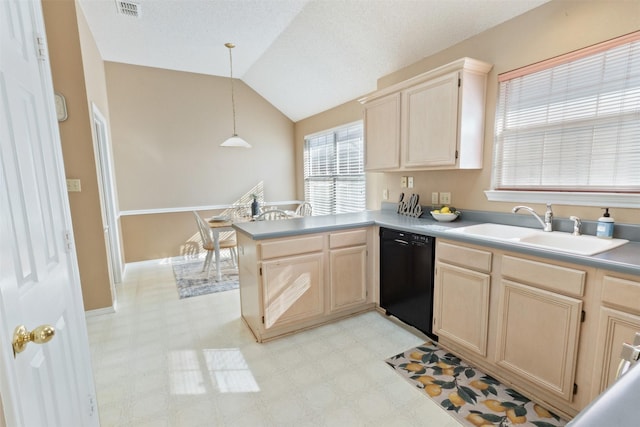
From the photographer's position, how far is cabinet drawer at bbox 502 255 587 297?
5.03 feet

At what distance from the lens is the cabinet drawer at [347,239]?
2.62m

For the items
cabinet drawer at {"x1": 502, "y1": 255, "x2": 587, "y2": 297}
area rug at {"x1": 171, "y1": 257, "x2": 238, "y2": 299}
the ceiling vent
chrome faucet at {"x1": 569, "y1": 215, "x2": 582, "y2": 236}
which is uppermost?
the ceiling vent

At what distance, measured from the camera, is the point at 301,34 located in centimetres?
335

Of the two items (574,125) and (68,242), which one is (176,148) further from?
(574,125)

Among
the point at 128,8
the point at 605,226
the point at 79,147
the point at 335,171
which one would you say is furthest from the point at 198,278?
the point at 605,226

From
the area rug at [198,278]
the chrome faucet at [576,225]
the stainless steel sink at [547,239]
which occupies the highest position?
the chrome faucet at [576,225]

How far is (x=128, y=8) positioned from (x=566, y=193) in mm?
4102

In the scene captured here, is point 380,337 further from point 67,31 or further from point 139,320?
point 67,31

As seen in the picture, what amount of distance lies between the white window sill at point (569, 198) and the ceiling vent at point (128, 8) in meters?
3.68

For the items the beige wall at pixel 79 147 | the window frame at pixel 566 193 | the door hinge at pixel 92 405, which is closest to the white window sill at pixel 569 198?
the window frame at pixel 566 193

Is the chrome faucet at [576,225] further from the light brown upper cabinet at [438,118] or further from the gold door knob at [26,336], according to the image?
the gold door knob at [26,336]

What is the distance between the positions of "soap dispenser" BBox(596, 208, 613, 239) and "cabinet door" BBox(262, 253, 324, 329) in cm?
184

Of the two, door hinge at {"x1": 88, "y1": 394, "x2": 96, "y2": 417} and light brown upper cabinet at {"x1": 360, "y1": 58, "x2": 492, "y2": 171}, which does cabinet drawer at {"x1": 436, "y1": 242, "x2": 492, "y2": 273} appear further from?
door hinge at {"x1": 88, "y1": 394, "x2": 96, "y2": 417}

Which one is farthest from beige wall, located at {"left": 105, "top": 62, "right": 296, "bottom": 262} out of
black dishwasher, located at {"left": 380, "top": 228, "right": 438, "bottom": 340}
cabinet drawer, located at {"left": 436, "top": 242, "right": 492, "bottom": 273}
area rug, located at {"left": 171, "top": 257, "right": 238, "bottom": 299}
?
cabinet drawer, located at {"left": 436, "top": 242, "right": 492, "bottom": 273}
